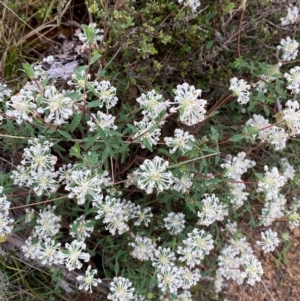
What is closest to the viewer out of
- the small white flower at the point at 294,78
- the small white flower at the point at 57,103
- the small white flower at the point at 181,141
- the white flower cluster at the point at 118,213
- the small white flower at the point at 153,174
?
the small white flower at the point at 57,103

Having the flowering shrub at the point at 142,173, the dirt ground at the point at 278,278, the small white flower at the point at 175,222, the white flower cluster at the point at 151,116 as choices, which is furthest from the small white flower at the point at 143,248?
the dirt ground at the point at 278,278

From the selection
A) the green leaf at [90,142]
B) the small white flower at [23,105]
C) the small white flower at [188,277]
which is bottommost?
the small white flower at [188,277]

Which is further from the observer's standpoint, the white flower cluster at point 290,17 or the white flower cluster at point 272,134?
the white flower cluster at point 290,17

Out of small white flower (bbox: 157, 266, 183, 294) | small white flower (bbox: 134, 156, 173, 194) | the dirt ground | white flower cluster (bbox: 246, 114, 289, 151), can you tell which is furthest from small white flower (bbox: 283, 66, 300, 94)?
the dirt ground

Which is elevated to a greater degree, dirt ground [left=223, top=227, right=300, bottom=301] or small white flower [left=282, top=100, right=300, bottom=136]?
small white flower [left=282, top=100, right=300, bottom=136]

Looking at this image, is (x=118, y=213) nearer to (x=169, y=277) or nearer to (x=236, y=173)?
(x=169, y=277)

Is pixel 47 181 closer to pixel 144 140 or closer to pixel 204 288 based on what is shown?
pixel 144 140

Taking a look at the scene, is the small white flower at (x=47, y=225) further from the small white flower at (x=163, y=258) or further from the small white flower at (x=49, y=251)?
the small white flower at (x=163, y=258)

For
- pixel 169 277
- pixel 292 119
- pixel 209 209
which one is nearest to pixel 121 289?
pixel 169 277

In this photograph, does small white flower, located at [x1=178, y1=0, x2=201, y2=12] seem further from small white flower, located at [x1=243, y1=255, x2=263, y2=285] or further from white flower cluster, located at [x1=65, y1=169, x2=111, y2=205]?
small white flower, located at [x1=243, y1=255, x2=263, y2=285]
